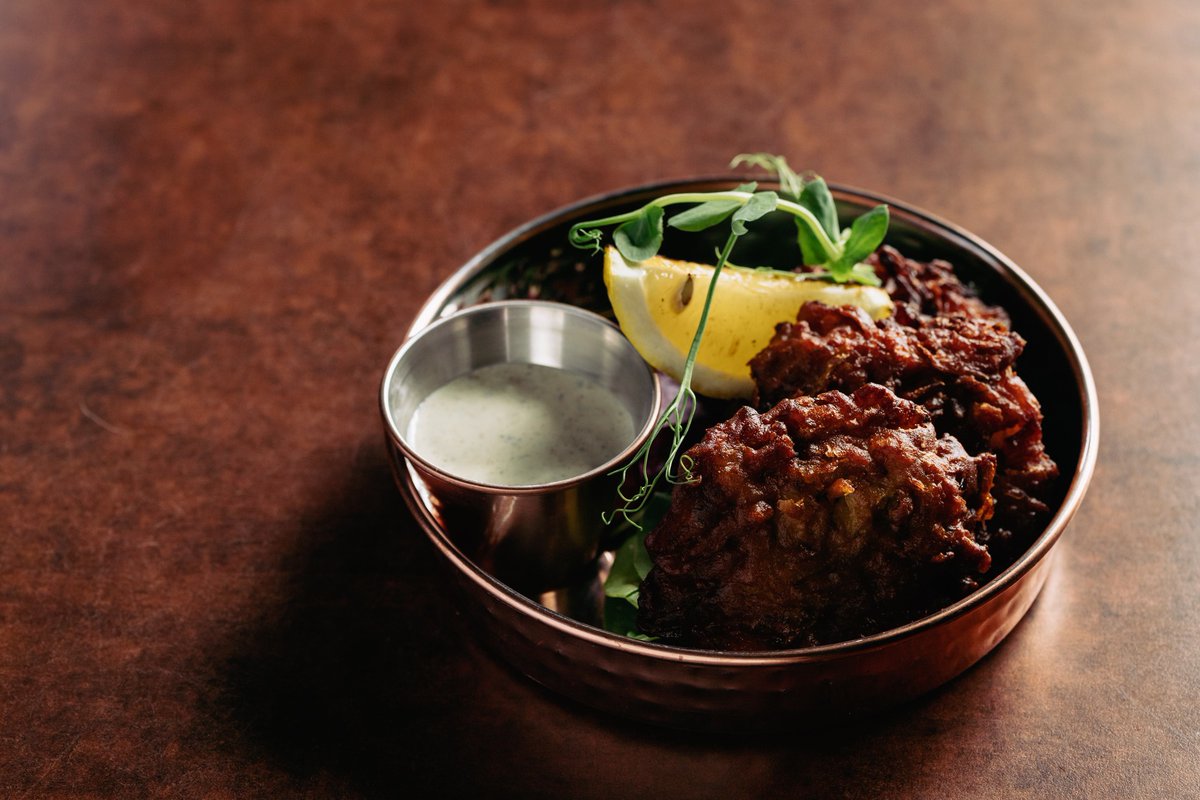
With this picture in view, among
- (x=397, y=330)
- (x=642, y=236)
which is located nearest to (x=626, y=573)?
(x=642, y=236)

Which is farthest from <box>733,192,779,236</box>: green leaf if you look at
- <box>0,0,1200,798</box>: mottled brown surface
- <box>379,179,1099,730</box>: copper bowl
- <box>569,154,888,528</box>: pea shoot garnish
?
<box>0,0,1200,798</box>: mottled brown surface

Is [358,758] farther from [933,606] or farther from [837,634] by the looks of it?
[933,606]

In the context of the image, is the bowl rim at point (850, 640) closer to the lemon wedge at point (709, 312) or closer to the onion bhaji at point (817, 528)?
the onion bhaji at point (817, 528)

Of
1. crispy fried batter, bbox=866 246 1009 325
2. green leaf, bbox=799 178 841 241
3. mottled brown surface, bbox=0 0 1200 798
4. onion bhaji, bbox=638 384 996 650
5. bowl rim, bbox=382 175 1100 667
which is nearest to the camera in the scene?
bowl rim, bbox=382 175 1100 667

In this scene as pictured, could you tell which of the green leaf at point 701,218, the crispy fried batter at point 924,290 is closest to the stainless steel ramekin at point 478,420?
the green leaf at point 701,218

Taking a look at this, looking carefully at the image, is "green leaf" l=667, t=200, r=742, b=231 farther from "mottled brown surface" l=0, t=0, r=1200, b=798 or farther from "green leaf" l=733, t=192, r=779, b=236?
"mottled brown surface" l=0, t=0, r=1200, b=798

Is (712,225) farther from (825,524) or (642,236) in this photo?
(825,524)
